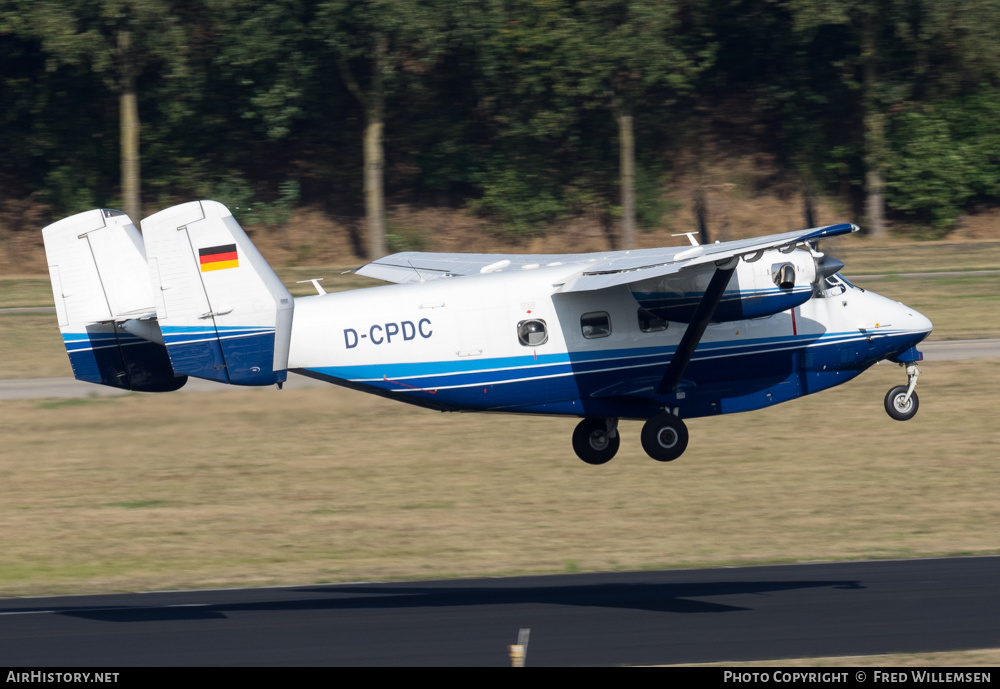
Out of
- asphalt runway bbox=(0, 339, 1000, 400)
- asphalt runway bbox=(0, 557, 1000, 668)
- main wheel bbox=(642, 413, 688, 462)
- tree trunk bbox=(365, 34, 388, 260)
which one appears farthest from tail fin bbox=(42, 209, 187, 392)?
tree trunk bbox=(365, 34, 388, 260)

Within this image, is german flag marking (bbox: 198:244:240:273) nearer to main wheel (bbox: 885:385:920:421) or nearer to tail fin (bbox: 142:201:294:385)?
tail fin (bbox: 142:201:294:385)

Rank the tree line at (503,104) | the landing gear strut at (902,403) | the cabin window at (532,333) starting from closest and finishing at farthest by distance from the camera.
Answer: the cabin window at (532,333), the landing gear strut at (902,403), the tree line at (503,104)

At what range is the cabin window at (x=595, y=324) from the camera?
2412cm

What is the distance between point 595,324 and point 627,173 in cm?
3460

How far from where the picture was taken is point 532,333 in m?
23.9

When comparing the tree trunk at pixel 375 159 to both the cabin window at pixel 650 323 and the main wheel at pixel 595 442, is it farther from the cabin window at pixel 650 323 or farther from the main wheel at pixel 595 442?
the cabin window at pixel 650 323

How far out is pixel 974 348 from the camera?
1688 inches

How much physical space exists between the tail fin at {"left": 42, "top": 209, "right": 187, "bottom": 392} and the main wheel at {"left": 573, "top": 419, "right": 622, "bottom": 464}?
8.76m

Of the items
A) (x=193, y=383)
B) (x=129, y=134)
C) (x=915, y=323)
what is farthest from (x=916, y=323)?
(x=129, y=134)

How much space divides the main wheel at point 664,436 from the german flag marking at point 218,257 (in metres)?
8.83

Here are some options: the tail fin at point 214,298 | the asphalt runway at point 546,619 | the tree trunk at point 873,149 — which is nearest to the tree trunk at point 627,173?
the tree trunk at point 873,149

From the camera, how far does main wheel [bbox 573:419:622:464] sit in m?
25.9

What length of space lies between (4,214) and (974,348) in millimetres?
43877
